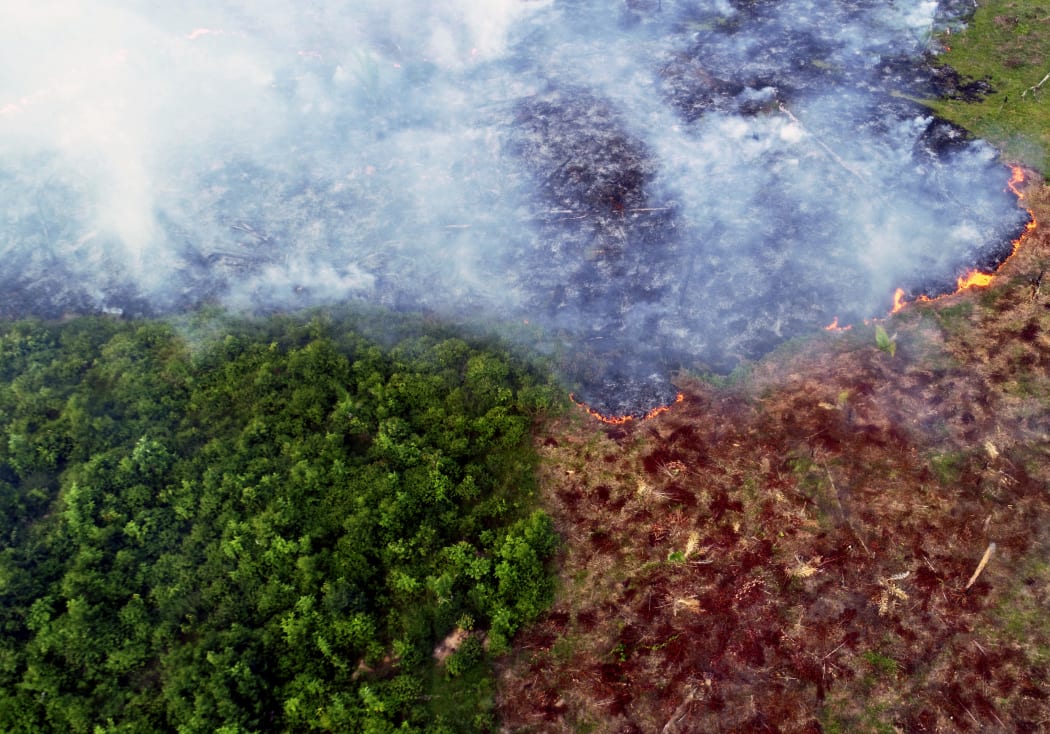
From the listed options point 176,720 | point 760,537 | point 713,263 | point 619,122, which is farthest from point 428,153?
point 176,720

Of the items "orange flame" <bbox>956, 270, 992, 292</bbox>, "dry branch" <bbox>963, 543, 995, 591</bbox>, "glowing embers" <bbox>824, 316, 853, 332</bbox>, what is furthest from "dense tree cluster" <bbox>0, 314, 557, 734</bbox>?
"orange flame" <bbox>956, 270, 992, 292</bbox>

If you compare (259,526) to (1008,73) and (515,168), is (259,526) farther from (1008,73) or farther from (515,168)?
(1008,73)

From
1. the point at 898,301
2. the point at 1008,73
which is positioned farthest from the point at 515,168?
the point at 1008,73

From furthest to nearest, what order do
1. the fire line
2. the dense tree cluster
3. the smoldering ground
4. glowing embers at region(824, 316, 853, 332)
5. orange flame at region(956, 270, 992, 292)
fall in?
the smoldering ground, orange flame at region(956, 270, 992, 292), the fire line, glowing embers at region(824, 316, 853, 332), the dense tree cluster

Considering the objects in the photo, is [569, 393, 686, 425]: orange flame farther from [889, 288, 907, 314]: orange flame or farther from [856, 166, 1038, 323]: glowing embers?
[889, 288, 907, 314]: orange flame

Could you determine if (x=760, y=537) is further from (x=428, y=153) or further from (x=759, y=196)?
(x=428, y=153)

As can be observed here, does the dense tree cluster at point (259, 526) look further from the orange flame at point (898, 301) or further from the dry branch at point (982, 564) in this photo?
the orange flame at point (898, 301)

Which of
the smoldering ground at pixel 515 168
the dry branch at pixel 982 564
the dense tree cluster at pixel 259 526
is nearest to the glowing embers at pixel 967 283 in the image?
the smoldering ground at pixel 515 168
